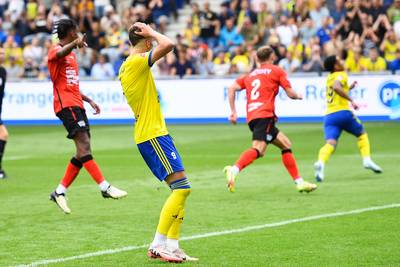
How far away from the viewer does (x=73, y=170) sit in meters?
12.5

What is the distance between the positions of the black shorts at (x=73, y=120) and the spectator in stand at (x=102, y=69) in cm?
1725

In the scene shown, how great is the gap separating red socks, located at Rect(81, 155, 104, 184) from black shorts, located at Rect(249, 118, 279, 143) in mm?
2574

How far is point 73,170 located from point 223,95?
15.1 meters

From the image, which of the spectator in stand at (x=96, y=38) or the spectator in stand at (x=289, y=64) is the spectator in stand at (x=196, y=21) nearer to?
the spectator in stand at (x=96, y=38)

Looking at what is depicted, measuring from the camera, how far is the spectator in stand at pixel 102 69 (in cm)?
2996

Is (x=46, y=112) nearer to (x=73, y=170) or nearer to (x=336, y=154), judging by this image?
(x=336, y=154)

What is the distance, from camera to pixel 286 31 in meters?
30.1

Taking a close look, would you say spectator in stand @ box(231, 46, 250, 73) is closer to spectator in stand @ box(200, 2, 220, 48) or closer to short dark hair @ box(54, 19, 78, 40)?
spectator in stand @ box(200, 2, 220, 48)

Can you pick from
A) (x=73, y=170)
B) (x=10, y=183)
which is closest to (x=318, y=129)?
(x=10, y=183)

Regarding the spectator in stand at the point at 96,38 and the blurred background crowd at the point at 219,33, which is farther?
the spectator in stand at the point at 96,38

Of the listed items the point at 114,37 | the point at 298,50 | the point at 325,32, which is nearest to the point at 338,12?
the point at 325,32

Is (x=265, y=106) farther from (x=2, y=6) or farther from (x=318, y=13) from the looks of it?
(x=2, y=6)

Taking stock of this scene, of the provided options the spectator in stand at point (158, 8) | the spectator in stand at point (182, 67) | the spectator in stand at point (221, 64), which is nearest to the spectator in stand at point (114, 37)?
the spectator in stand at point (158, 8)

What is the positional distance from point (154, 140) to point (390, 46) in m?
19.7
